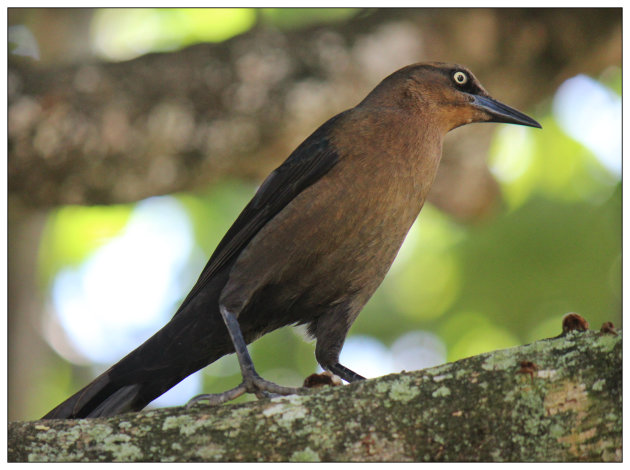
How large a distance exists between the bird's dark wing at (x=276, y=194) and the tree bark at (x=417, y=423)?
118 centimetres

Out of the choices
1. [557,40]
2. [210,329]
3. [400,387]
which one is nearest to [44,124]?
[210,329]

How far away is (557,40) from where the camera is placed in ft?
17.0

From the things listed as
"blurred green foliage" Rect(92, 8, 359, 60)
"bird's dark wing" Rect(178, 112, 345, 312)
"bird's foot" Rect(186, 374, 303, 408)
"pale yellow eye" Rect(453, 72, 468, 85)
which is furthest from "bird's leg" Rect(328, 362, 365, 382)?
"blurred green foliage" Rect(92, 8, 359, 60)

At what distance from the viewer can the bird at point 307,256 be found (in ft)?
12.0

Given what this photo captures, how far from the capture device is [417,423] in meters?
2.65

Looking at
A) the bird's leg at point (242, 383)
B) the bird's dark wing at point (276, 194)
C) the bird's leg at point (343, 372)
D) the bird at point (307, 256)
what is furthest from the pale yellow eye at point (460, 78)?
the bird's leg at point (242, 383)

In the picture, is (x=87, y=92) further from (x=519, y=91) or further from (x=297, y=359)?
(x=519, y=91)

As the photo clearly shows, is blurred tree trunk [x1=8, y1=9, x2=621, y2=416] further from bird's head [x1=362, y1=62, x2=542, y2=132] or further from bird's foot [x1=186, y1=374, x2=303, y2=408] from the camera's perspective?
bird's foot [x1=186, y1=374, x2=303, y2=408]

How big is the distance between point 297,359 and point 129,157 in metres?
1.99

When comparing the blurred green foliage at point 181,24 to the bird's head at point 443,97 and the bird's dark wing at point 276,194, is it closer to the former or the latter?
the bird's head at point 443,97

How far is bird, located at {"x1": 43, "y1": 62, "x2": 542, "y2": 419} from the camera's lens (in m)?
3.66

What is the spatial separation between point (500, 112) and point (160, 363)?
2250 millimetres

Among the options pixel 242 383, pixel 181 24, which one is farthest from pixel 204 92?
pixel 242 383

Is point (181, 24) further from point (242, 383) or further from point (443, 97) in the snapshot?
point (242, 383)
